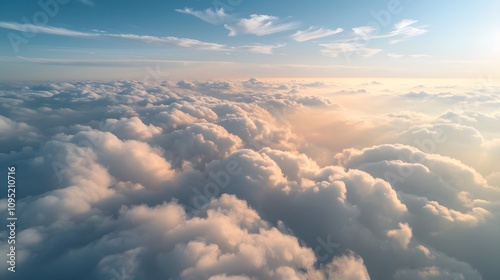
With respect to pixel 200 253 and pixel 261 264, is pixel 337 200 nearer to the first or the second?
pixel 261 264

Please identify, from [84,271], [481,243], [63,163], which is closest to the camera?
[84,271]

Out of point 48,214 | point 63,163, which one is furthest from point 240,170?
point 63,163

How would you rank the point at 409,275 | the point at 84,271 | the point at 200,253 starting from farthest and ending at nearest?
the point at 409,275, the point at 84,271, the point at 200,253

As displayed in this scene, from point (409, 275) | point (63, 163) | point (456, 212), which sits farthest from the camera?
point (63, 163)

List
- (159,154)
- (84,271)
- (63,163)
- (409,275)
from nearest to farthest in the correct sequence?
(84,271) < (409,275) < (63,163) < (159,154)

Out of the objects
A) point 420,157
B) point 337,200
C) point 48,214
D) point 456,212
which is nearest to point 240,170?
point 337,200

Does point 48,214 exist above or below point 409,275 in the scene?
above

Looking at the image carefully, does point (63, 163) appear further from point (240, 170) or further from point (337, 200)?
point (337, 200)

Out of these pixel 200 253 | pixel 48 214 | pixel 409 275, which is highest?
pixel 200 253

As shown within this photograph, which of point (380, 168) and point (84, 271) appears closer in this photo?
point (84, 271)
